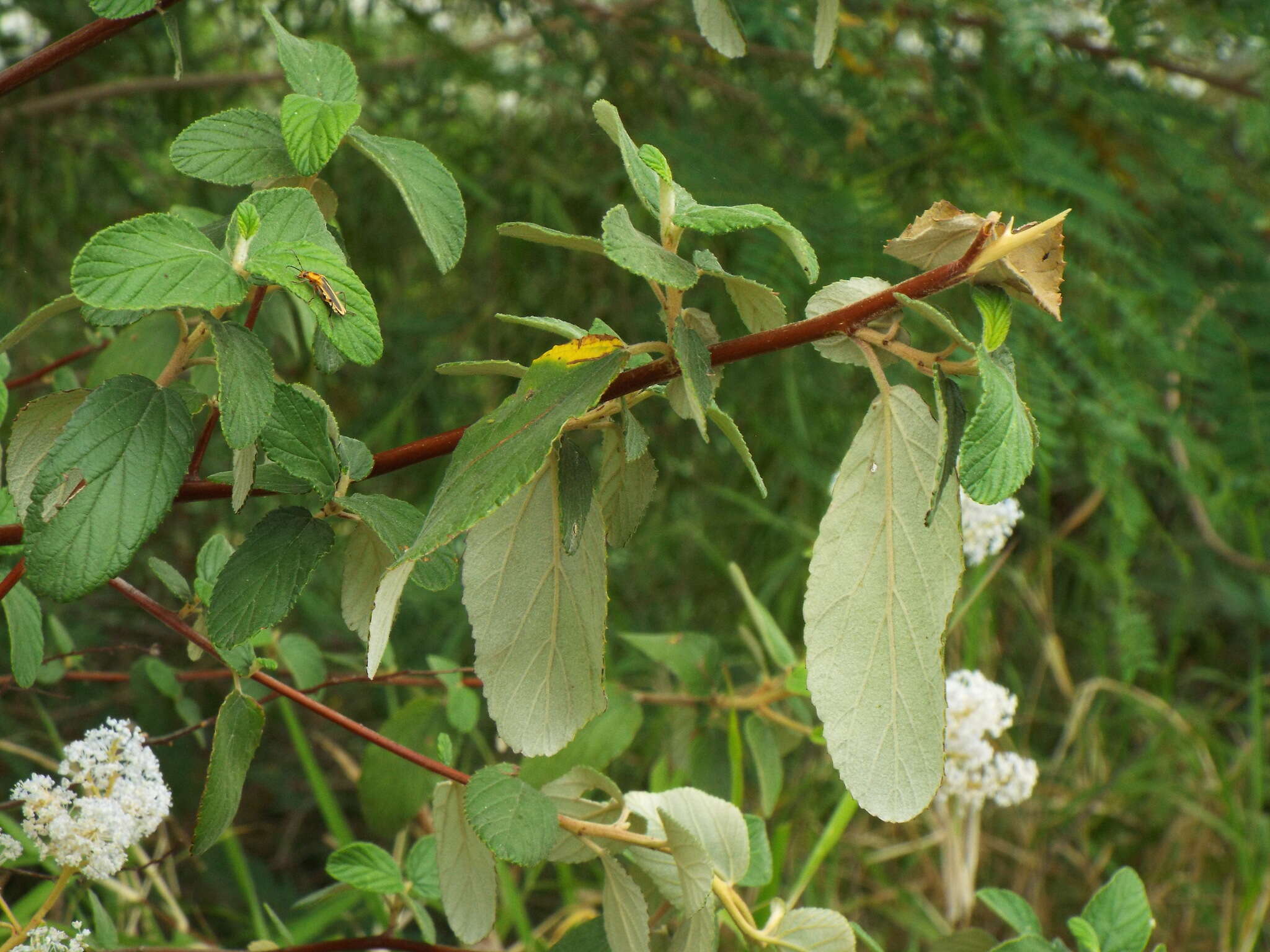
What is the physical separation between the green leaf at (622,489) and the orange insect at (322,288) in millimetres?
146

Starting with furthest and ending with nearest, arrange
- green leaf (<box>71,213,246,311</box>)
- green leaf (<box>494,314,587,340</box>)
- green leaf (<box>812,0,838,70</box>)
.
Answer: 1. green leaf (<box>812,0,838,70</box>)
2. green leaf (<box>494,314,587,340</box>)
3. green leaf (<box>71,213,246,311</box>)

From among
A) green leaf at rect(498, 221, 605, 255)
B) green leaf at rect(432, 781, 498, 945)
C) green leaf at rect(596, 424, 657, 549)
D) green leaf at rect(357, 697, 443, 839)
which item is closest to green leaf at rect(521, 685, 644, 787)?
green leaf at rect(357, 697, 443, 839)

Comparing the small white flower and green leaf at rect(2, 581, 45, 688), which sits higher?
green leaf at rect(2, 581, 45, 688)

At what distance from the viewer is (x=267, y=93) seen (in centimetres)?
187

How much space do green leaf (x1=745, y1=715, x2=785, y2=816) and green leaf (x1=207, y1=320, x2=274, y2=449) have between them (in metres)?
0.51

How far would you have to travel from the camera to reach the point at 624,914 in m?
0.55

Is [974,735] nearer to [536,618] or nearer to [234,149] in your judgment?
[536,618]

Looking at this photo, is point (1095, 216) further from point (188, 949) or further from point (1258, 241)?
point (188, 949)

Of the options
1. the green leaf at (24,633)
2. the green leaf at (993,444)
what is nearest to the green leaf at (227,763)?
the green leaf at (24,633)

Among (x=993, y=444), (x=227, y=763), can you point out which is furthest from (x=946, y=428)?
(x=227, y=763)

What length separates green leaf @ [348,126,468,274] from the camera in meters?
0.46

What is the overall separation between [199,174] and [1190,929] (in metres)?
1.57

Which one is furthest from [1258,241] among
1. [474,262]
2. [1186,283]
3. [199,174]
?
[199,174]

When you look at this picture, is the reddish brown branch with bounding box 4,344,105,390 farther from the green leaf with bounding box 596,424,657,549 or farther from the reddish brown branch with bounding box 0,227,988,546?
the green leaf with bounding box 596,424,657,549
